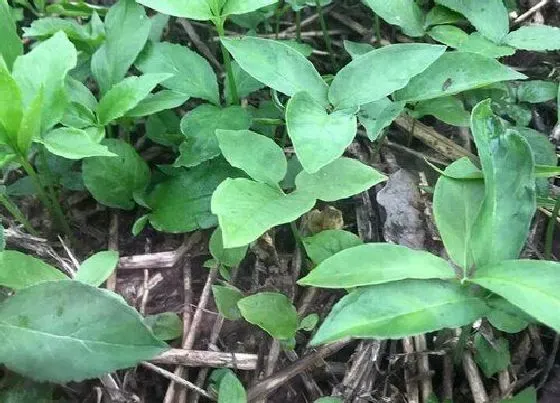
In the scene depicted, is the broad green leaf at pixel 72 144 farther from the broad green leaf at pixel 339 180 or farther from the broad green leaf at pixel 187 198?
the broad green leaf at pixel 339 180

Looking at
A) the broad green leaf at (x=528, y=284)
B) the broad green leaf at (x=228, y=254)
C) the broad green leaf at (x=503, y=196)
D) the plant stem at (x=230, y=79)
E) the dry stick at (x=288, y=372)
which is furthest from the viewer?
the plant stem at (x=230, y=79)

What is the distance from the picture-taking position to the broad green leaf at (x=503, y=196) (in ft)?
2.87

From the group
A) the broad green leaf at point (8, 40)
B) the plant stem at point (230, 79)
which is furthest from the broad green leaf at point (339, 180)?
the broad green leaf at point (8, 40)

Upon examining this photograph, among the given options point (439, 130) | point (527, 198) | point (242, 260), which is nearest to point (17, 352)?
point (242, 260)

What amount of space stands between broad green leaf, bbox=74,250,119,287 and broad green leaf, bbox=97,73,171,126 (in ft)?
0.81

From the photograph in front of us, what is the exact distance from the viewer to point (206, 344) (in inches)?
42.1

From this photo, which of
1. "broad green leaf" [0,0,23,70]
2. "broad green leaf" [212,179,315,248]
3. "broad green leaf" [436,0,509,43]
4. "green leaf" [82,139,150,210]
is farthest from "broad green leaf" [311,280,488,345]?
"broad green leaf" [0,0,23,70]

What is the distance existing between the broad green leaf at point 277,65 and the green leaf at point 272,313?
32cm

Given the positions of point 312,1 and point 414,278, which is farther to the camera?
point 312,1

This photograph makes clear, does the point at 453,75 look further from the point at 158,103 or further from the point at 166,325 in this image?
the point at 166,325

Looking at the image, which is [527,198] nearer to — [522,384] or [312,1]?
[522,384]

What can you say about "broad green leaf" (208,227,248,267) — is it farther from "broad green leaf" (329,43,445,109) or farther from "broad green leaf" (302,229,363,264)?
"broad green leaf" (329,43,445,109)

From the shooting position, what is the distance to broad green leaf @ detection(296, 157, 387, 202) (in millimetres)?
999

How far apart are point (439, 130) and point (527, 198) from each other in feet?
1.62
